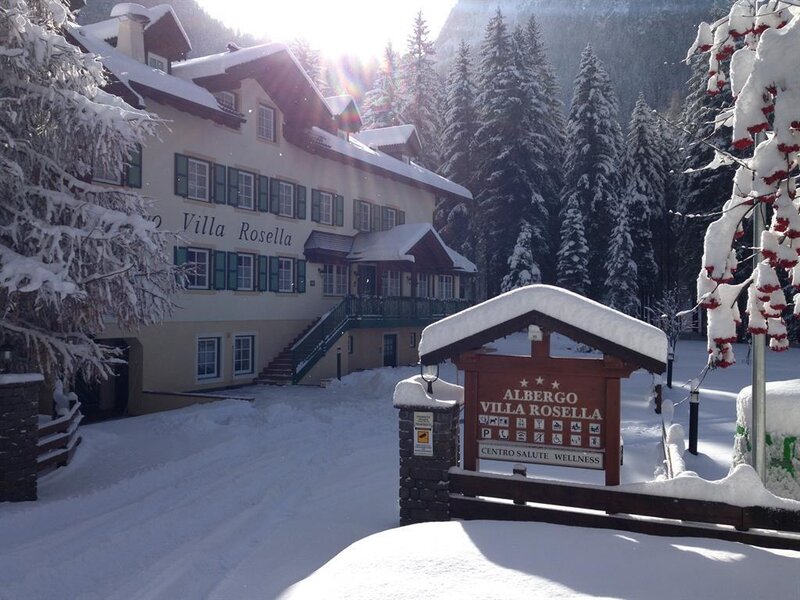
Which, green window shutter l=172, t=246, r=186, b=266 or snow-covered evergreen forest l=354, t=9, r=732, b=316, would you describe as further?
snow-covered evergreen forest l=354, t=9, r=732, b=316

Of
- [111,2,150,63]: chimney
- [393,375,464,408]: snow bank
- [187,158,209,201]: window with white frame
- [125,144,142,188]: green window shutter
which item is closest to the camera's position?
[393,375,464,408]: snow bank

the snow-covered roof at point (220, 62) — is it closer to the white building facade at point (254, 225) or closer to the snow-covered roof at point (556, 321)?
the white building facade at point (254, 225)

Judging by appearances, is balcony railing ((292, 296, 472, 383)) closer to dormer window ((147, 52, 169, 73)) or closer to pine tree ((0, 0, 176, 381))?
dormer window ((147, 52, 169, 73))

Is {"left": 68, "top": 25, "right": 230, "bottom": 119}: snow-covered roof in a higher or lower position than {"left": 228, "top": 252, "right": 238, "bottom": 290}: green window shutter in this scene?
higher

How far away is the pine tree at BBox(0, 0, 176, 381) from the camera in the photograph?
34.7ft

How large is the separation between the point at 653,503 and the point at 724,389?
55.5 ft

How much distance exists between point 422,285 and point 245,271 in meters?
13.6

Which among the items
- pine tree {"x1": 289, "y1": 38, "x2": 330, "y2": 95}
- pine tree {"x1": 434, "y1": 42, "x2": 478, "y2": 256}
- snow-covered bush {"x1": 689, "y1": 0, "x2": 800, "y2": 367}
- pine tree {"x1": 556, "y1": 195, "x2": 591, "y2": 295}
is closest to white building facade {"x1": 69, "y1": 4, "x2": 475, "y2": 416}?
snow-covered bush {"x1": 689, "y1": 0, "x2": 800, "y2": 367}

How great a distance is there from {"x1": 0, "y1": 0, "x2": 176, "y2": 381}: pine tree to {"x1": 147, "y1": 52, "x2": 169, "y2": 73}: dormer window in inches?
391

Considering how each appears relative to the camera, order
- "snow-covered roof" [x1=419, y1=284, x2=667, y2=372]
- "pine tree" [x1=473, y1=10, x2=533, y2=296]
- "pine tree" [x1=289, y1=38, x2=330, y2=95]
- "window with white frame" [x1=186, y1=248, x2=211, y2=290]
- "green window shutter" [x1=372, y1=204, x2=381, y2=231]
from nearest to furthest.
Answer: "snow-covered roof" [x1=419, y1=284, x2=667, y2=372] < "window with white frame" [x1=186, y1=248, x2=211, y2=290] < "green window shutter" [x1=372, y1=204, x2=381, y2=231] < "pine tree" [x1=473, y1=10, x2=533, y2=296] < "pine tree" [x1=289, y1=38, x2=330, y2=95]

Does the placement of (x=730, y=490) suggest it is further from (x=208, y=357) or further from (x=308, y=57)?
(x=308, y=57)

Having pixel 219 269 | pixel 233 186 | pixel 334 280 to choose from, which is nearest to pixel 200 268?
pixel 219 269

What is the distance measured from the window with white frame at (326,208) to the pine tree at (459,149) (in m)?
18.9

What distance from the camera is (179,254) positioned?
19828 mm
